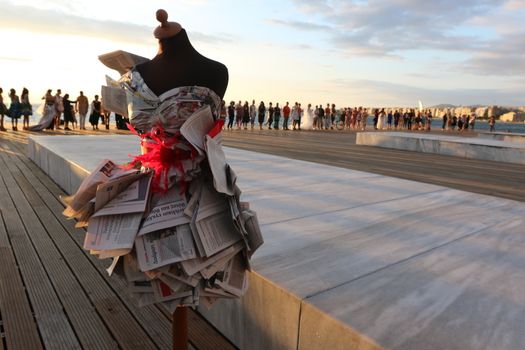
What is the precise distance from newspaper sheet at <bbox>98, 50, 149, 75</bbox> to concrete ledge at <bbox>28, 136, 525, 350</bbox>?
1.45 meters

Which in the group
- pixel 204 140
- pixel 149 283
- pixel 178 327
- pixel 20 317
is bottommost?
pixel 20 317

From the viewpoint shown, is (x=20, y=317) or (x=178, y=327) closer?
(x=178, y=327)

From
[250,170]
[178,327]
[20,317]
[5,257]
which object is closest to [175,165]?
[178,327]

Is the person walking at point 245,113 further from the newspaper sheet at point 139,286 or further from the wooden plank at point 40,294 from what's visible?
the newspaper sheet at point 139,286

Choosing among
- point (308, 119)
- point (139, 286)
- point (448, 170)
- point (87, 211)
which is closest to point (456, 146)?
point (448, 170)

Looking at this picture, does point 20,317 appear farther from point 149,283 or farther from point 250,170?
point 250,170

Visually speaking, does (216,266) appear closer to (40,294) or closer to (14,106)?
(40,294)

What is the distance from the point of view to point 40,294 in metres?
3.23

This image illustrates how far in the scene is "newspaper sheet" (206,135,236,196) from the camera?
181 cm

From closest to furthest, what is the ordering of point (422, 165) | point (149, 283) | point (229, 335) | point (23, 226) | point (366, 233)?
point (149, 283) → point (229, 335) → point (366, 233) → point (23, 226) → point (422, 165)

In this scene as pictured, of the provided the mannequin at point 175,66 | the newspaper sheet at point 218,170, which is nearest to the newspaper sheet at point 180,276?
the newspaper sheet at point 218,170

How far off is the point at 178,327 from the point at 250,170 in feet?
15.9

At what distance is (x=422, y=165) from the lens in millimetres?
10336

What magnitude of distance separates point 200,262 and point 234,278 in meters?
0.28
